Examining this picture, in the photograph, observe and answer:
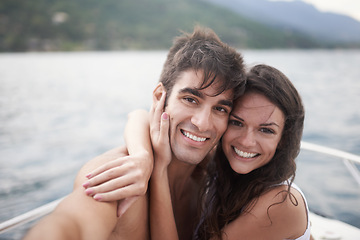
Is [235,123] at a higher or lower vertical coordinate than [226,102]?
lower

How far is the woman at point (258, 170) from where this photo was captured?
1875 millimetres

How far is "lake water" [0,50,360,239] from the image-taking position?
10.1m

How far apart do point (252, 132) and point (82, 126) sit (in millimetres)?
20040

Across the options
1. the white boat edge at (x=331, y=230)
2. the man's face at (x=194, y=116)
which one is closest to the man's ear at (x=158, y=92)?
the man's face at (x=194, y=116)

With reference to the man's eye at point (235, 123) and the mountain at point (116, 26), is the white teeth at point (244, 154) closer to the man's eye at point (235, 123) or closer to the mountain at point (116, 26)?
the man's eye at point (235, 123)

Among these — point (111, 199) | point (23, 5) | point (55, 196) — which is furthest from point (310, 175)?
point (23, 5)

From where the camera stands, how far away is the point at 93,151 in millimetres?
16438

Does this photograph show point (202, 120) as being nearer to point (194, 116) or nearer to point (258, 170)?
point (194, 116)

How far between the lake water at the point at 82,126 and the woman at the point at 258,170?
6.07 ft

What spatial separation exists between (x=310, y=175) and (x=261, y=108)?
10556 mm

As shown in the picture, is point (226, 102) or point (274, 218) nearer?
point (274, 218)

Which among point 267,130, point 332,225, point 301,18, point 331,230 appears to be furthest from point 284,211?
point 301,18

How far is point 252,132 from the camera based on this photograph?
202 cm

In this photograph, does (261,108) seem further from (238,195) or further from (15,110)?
(15,110)
